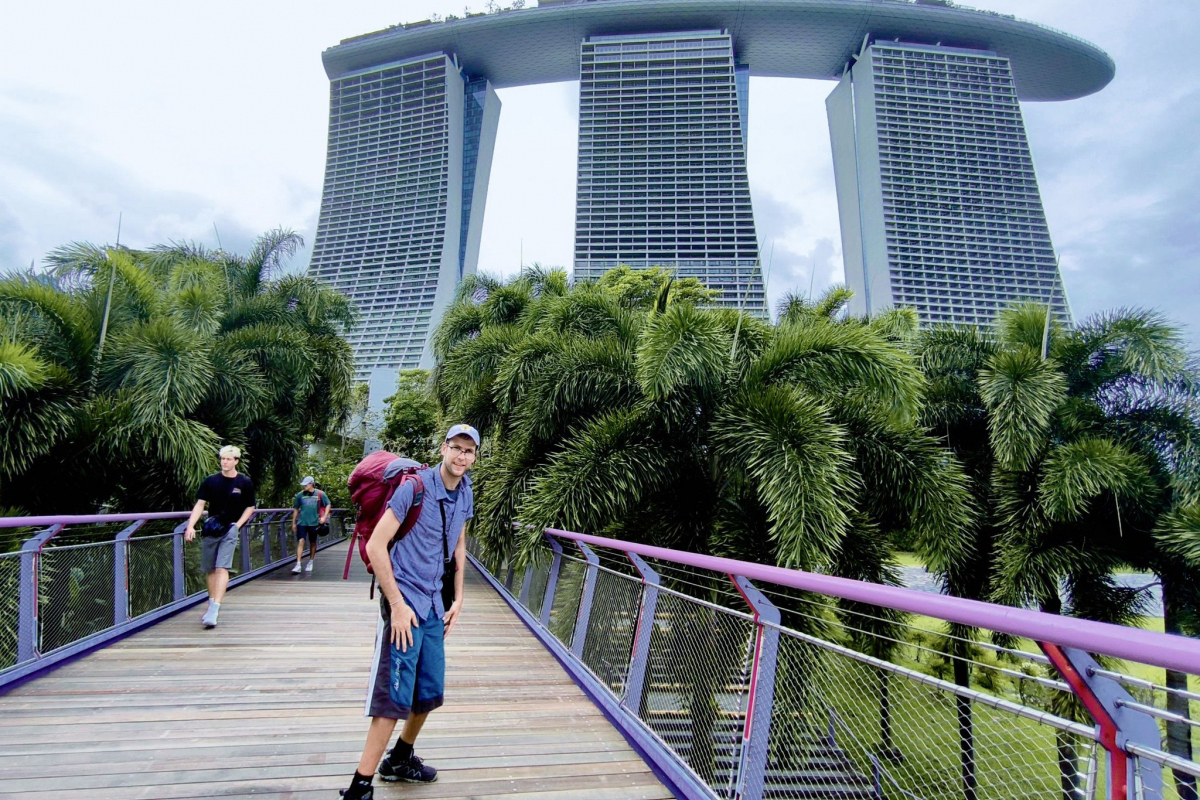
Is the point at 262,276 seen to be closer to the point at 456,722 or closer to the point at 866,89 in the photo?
the point at 456,722


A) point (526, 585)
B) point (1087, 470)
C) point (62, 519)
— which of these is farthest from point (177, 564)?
point (1087, 470)

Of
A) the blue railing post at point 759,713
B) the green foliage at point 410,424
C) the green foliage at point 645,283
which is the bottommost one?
the blue railing post at point 759,713

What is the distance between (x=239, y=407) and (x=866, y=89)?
101m

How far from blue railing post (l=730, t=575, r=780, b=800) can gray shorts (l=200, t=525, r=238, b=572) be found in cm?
502

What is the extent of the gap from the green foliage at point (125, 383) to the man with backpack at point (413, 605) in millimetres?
6887

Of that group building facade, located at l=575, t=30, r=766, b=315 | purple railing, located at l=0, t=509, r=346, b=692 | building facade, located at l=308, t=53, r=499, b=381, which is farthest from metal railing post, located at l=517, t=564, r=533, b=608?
building facade, located at l=575, t=30, r=766, b=315

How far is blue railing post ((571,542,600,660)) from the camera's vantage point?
200 inches

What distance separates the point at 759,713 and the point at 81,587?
512cm

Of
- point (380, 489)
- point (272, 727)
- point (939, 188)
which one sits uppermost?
point (939, 188)

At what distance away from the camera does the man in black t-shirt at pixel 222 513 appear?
6.05 m

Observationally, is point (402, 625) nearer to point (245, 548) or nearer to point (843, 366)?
point (843, 366)

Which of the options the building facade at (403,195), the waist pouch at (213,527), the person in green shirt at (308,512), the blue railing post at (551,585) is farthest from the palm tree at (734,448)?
the building facade at (403,195)

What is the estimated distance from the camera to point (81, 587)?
5.24 meters

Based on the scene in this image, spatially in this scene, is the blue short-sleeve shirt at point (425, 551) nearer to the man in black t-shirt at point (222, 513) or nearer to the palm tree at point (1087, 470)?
the man in black t-shirt at point (222, 513)
